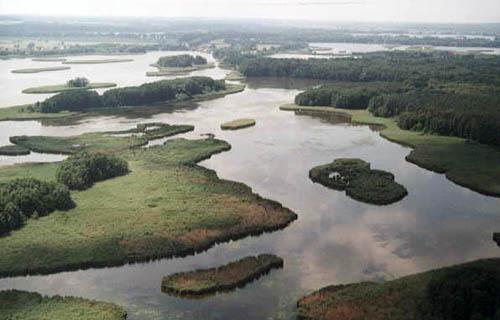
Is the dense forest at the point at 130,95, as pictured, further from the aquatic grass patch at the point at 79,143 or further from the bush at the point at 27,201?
the bush at the point at 27,201

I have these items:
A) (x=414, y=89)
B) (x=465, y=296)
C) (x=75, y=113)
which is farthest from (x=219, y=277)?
(x=414, y=89)

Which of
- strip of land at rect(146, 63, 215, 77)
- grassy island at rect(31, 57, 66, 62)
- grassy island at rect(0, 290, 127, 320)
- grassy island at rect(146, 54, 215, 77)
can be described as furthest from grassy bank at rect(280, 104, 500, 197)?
grassy island at rect(31, 57, 66, 62)

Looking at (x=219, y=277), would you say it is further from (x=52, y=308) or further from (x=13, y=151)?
(x=13, y=151)

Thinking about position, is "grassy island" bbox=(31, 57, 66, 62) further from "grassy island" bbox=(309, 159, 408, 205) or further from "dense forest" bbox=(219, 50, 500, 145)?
"grassy island" bbox=(309, 159, 408, 205)

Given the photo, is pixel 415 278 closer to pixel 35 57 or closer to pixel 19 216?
pixel 19 216

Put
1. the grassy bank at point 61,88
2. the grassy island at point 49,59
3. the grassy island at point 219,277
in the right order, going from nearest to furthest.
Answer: the grassy island at point 219,277 < the grassy bank at point 61,88 < the grassy island at point 49,59

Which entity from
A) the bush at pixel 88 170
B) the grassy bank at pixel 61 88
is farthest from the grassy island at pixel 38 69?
the bush at pixel 88 170

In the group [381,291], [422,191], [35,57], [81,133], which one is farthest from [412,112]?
[35,57]
